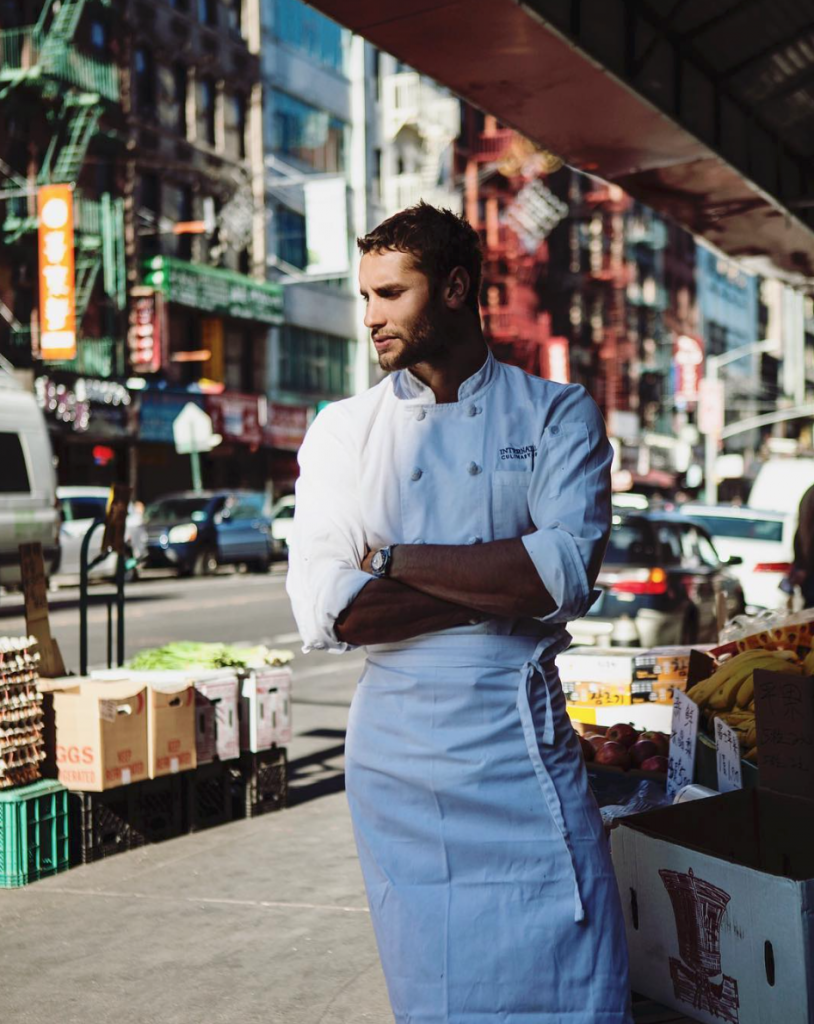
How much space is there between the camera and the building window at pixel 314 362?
144 ft

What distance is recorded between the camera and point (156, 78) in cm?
3769

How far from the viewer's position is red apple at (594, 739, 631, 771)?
4.51 meters

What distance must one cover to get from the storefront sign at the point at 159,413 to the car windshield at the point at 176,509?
5683 millimetres

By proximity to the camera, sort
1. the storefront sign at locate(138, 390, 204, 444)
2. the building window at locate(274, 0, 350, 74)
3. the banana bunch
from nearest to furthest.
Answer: the banana bunch
the storefront sign at locate(138, 390, 204, 444)
the building window at locate(274, 0, 350, 74)

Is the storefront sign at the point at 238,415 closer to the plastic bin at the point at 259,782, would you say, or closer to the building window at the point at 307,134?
the building window at the point at 307,134

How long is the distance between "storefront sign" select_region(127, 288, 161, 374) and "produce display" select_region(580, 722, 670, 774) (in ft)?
102

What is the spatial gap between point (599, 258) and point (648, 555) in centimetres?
5146

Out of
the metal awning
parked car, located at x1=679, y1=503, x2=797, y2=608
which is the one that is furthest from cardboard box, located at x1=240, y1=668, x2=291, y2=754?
parked car, located at x1=679, y1=503, x2=797, y2=608

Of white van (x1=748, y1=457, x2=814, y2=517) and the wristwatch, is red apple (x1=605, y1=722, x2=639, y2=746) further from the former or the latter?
white van (x1=748, y1=457, x2=814, y2=517)

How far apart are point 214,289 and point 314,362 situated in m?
7.42

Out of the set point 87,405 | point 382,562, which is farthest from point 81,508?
point 382,562

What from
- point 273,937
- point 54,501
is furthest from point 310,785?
point 54,501

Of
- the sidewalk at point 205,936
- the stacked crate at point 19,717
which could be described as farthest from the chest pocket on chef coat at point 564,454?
the stacked crate at point 19,717

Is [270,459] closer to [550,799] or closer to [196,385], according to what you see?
[196,385]
